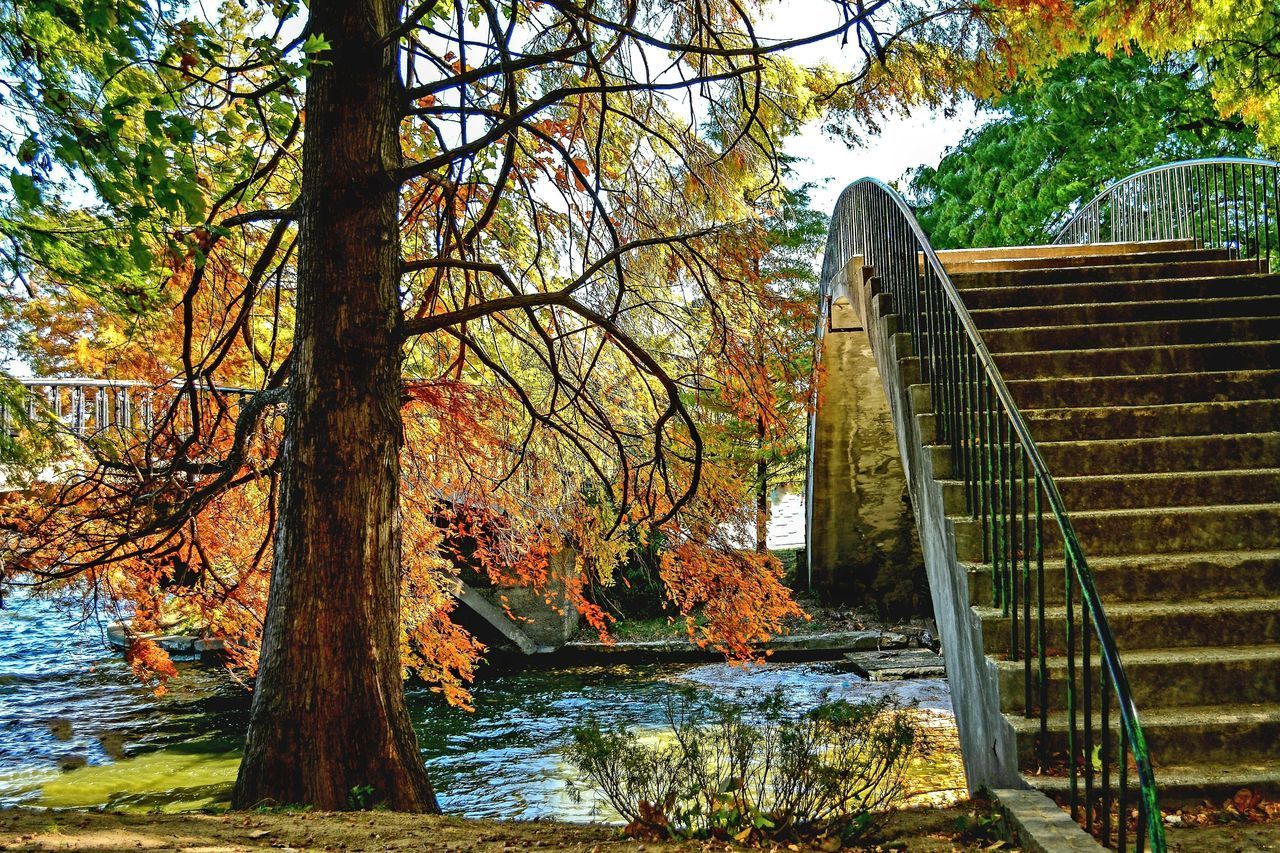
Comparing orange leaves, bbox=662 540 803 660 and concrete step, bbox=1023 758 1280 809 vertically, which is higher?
orange leaves, bbox=662 540 803 660

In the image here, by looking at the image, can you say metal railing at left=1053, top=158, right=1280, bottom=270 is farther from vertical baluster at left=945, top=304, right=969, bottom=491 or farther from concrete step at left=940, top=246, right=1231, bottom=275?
vertical baluster at left=945, top=304, right=969, bottom=491

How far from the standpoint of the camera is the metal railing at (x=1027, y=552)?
3271 mm

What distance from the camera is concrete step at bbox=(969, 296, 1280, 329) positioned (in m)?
6.82

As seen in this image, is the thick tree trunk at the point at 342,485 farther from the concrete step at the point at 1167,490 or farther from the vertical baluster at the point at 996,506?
the concrete step at the point at 1167,490

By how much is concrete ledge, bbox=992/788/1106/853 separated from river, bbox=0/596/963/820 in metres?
4.94

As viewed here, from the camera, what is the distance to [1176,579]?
Answer: 4.71 m

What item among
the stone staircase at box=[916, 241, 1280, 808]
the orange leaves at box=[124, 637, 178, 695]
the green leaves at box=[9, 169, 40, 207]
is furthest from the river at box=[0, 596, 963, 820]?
the green leaves at box=[9, 169, 40, 207]

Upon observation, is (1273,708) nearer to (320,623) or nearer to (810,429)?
(320,623)

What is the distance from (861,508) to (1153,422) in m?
14.0

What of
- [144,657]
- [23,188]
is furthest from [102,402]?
[23,188]

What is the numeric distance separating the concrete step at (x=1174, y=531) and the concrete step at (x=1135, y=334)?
6.04 feet

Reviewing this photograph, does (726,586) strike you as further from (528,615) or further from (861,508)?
(861,508)

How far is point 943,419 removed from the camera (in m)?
5.75

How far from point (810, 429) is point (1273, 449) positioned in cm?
1223
